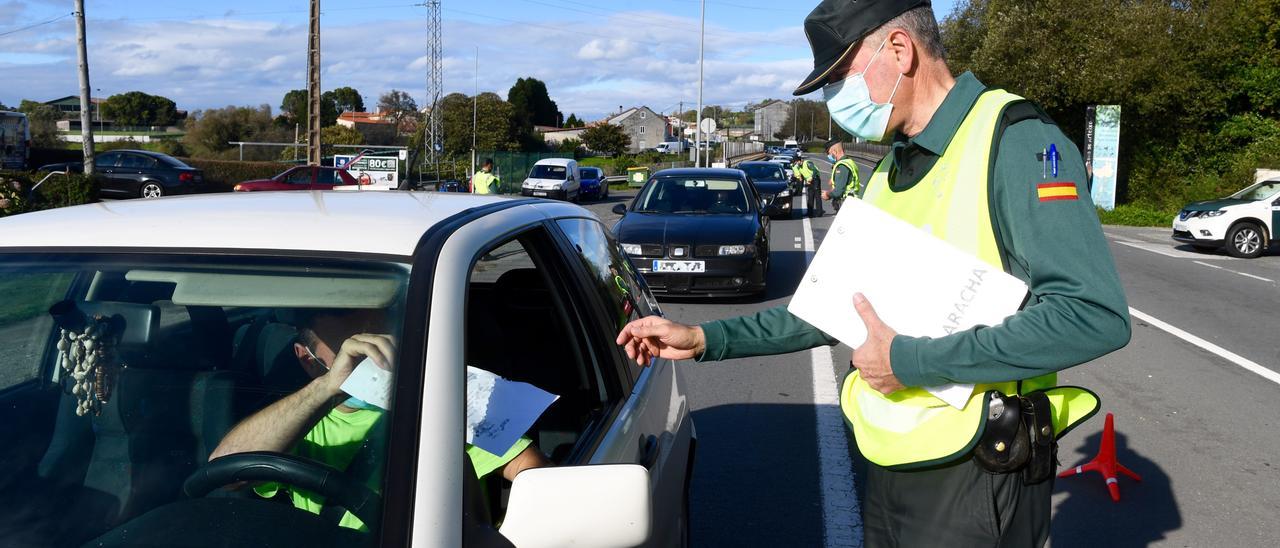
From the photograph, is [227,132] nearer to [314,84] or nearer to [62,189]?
[314,84]

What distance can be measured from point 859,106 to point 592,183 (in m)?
37.0

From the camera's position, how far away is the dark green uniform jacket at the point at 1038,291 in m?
1.86

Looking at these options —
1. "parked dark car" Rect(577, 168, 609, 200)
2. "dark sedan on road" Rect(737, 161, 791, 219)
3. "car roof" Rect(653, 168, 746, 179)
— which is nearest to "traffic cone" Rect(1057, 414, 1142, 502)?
"car roof" Rect(653, 168, 746, 179)

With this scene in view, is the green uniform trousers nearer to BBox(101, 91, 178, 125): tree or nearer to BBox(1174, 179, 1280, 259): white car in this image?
BBox(1174, 179, 1280, 259): white car

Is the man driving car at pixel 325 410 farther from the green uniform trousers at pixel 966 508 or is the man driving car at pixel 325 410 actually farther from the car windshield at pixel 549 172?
the car windshield at pixel 549 172

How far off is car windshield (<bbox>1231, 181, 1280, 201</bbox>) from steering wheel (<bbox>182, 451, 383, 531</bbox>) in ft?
68.2

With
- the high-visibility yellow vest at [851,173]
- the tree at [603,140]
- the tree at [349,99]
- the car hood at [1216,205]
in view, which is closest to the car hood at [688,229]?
the high-visibility yellow vest at [851,173]

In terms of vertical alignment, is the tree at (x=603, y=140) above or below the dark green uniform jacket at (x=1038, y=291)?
above

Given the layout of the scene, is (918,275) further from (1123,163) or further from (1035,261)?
(1123,163)

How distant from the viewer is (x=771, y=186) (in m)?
26.8

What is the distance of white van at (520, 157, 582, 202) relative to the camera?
34.4 meters

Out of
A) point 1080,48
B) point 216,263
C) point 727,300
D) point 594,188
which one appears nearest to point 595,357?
point 216,263

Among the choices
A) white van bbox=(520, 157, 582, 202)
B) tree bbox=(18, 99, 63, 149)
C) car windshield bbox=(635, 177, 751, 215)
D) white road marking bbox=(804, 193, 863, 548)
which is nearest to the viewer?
white road marking bbox=(804, 193, 863, 548)

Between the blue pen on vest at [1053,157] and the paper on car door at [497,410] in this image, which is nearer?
the blue pen on vest at [1053,157]
